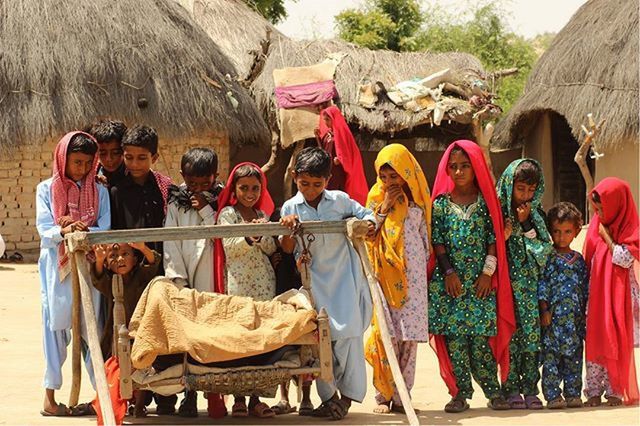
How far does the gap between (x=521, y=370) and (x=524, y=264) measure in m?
0.56

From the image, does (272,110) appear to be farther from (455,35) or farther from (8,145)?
(455,35)

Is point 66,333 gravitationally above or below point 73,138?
below

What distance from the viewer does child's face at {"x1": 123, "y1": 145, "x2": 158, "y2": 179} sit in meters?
6.16

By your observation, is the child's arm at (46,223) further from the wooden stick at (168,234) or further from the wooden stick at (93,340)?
the wooden stick at (168,234)

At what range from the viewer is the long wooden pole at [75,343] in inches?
229

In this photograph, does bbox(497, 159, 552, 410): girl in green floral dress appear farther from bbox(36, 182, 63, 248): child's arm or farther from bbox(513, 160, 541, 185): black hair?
bbox(36, 182, 63, 248): child's arm

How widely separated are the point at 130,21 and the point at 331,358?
11.2 metres

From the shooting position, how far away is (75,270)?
227 inches

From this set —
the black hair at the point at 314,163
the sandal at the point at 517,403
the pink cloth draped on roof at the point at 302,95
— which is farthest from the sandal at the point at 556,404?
the pink cloth draped on roof at the point at 302,95

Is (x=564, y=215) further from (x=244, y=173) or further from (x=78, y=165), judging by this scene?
(x=78, y=165)

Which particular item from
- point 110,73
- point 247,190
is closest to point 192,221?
point 247,190

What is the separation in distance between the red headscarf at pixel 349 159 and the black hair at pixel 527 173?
6.63 feet

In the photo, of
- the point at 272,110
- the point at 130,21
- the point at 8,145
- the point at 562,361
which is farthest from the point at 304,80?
the point at 562,361

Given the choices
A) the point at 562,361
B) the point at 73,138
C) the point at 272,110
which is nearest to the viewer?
the point at 73,138
